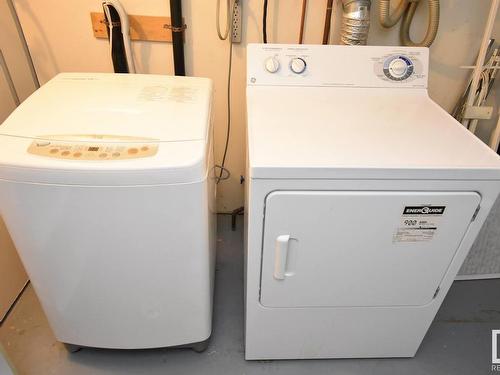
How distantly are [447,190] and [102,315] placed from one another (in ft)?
3.93

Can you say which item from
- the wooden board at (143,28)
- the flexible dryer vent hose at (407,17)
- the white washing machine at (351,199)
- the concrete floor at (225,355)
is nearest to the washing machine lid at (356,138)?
the white washing machine at (351,199)

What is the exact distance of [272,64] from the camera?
53.2 inches

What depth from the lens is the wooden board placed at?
155cm

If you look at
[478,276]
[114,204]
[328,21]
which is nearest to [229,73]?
[328,21]

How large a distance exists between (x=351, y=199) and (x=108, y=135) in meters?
0.72

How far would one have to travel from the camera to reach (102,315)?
1212mm

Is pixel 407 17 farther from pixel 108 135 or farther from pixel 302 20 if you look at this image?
pixel 108 135

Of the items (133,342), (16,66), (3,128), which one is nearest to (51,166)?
(3,128)

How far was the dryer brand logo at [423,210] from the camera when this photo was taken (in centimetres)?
98

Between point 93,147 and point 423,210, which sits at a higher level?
point 93,147

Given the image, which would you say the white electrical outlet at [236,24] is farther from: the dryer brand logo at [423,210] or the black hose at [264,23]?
the dryer brand logo at [423,210]

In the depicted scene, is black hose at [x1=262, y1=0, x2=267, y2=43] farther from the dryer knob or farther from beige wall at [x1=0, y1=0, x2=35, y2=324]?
beige wall at [x1=0, y1=0, x2=35, y2=324]

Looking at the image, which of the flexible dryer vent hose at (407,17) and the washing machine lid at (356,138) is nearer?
the washing machine lid at (356,138)

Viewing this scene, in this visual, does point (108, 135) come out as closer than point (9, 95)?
Yes
